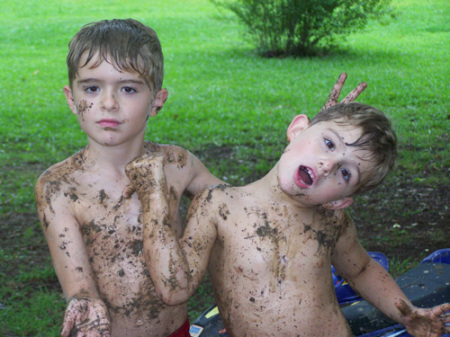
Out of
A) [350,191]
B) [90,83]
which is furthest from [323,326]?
[90,83]

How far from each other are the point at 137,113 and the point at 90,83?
21 centimetres

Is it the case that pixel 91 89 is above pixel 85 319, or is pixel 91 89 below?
above

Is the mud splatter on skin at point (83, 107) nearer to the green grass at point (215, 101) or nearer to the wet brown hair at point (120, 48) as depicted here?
the wet brown hair at point (120, 48)

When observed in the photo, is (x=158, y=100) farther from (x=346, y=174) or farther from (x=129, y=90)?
(x=346, y=174)

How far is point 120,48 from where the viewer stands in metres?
2.35

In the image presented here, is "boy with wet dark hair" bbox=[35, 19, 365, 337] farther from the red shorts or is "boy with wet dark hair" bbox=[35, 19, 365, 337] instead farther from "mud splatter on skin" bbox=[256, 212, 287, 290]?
"mud splatter on skin" bbox=[256, 212, 287, 290]

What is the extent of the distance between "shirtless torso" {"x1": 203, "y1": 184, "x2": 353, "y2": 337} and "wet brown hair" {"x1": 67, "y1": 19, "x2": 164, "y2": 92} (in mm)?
570

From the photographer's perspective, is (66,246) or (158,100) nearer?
(66,246)

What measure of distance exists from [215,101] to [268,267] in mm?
6823

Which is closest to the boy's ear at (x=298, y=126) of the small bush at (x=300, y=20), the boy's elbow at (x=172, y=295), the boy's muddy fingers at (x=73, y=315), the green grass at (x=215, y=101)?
the boy's elbow at (x=172, y=295)

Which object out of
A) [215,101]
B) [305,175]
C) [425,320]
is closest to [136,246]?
[305,175]

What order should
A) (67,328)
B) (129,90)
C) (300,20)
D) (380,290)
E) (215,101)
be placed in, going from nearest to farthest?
(67,328)
(129,90)
(380,290)
(215,101)
(300,20)

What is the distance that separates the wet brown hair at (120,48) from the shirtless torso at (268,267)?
57 cm

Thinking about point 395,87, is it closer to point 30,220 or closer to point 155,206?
point 30,220
